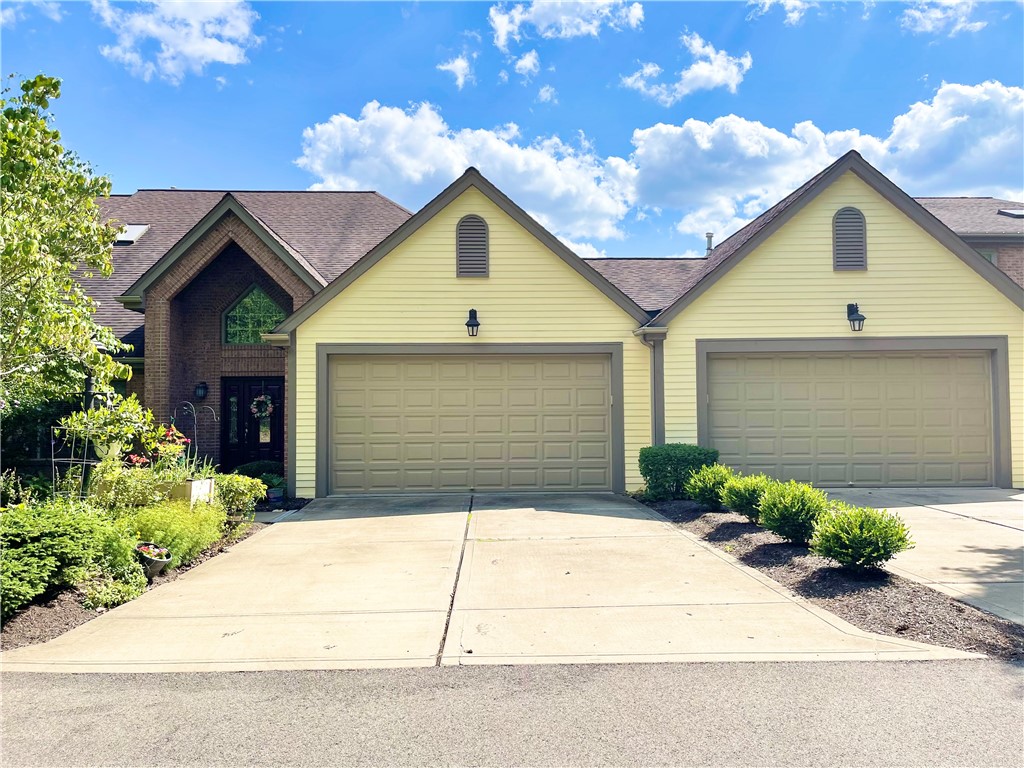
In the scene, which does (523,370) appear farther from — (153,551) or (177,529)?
(153,551)

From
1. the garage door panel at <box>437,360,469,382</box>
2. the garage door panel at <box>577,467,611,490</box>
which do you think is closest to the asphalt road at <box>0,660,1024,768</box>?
the garage door panel at <box>577,467,611,490</box>

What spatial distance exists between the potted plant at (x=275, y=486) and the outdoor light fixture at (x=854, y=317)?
10.6m

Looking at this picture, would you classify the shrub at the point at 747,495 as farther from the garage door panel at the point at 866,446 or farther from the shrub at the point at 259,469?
the shrub at the point at 259,469

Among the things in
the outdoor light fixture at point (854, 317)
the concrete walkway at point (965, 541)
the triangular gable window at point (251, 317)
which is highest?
the triangular gable window at point (251, 317)

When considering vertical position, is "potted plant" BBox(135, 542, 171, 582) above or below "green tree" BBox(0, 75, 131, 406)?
below

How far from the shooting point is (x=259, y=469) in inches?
497

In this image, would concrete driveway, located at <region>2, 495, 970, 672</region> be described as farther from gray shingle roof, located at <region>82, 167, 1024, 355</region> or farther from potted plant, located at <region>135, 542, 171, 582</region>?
gray shingle roof, located at <region>82, 167, 1024, 355</region>

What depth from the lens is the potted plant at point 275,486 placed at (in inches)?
443

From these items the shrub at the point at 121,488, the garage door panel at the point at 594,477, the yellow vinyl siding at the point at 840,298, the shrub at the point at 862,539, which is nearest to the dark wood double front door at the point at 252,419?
the shrub at the point at 121,488

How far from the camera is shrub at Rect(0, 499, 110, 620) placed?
490cm

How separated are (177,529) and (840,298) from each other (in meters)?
11.3

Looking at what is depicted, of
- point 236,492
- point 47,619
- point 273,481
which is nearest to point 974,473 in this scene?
point 236,492

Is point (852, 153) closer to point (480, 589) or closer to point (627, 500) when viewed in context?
point (627, 500)

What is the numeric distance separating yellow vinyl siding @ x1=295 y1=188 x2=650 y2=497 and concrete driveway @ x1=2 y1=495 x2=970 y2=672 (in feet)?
14.7
